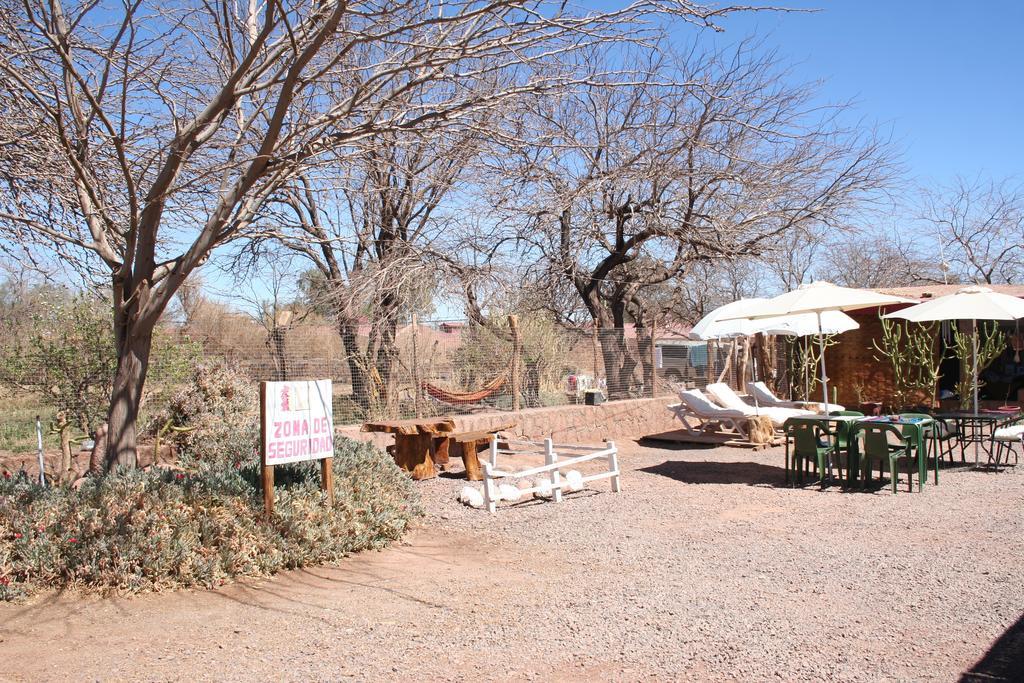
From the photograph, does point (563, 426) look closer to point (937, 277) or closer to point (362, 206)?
point (362, 206)

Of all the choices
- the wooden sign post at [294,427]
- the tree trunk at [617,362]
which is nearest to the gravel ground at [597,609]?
the wooden sign post at [294,427]

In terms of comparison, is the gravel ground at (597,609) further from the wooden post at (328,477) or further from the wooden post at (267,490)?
the wooden post at (328,477)

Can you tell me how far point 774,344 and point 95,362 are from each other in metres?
14.6

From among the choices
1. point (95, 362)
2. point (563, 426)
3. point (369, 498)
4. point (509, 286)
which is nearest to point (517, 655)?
point (369, 498)

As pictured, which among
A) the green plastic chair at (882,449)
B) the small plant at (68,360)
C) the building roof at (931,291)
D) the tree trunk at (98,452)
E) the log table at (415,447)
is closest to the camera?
the tree trunk at (98,452)

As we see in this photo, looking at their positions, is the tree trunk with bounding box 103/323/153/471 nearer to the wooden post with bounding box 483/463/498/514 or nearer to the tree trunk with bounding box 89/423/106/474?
the tree trunk with bounding box 89/423/106/474

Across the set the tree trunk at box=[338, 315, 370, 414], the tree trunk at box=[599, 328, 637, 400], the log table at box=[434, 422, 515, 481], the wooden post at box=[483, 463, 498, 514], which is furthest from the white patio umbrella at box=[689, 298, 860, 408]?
the wooden post at box=[483, 463, 498, 514]

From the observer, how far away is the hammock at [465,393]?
13.2 metres

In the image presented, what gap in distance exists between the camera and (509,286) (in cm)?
1639

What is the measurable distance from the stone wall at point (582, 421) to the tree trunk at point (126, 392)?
4597 mm

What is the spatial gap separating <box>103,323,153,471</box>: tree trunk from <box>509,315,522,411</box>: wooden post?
25.1ft

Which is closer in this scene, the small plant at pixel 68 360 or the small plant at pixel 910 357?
the small plant at pixel 68 360

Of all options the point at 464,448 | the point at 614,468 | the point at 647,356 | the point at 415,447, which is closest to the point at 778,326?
the point at 647,356

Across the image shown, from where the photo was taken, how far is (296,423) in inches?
271
